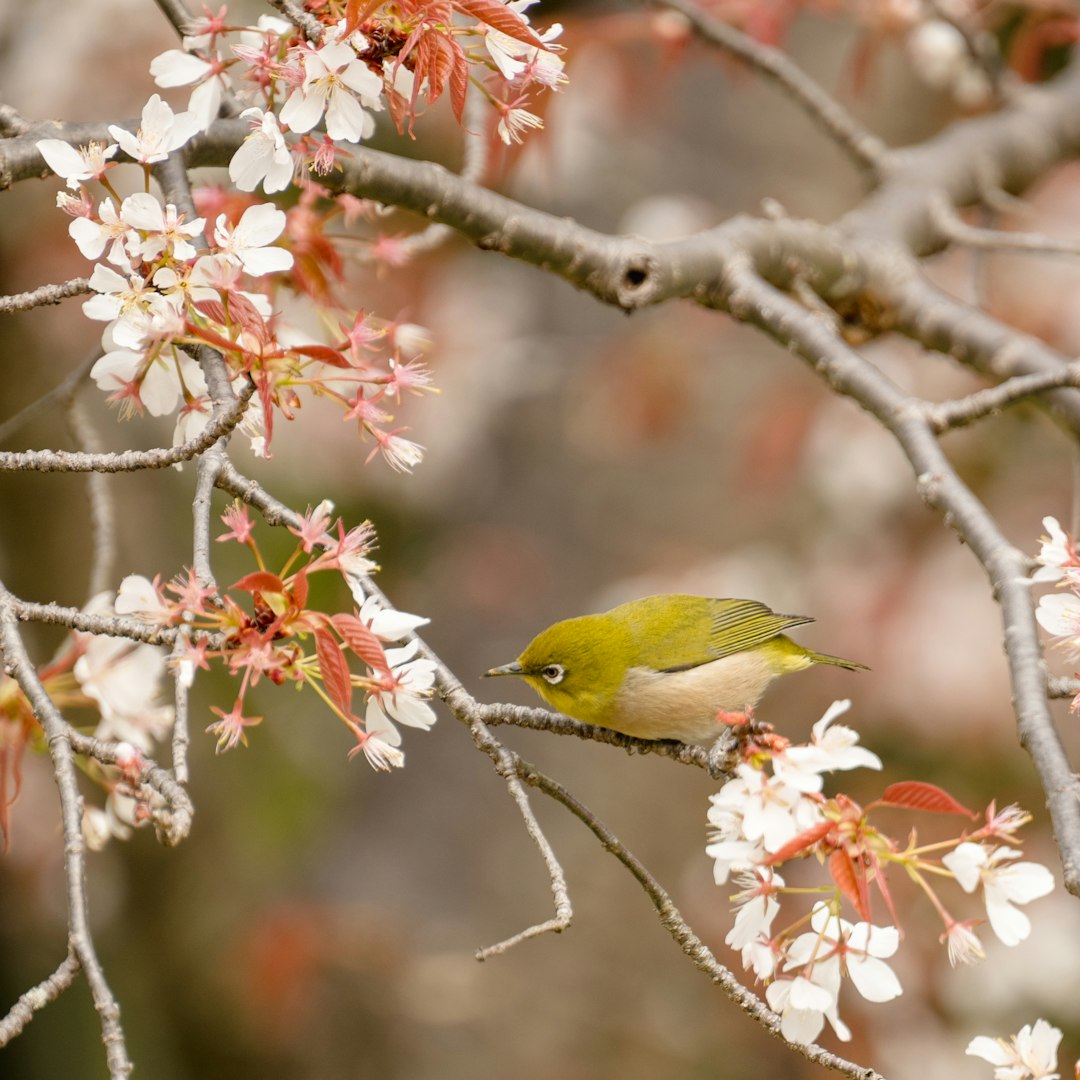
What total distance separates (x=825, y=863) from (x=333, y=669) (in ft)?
1.83

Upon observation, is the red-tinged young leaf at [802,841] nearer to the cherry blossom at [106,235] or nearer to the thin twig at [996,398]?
the thin twig at [996,398]

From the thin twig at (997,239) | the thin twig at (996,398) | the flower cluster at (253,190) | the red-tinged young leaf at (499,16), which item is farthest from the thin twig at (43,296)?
the thin twig at (997,239)

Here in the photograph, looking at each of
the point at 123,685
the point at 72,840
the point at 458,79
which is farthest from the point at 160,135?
the point at 123,685

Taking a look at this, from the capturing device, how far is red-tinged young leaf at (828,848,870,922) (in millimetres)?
1249

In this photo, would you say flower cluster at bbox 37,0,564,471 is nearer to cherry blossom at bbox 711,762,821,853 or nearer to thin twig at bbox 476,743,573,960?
thin twig at bbox 476,743,573,960

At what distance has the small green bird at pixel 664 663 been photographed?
2.33m

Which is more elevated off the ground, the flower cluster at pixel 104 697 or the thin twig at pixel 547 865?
the thin twig at pixel 547 865

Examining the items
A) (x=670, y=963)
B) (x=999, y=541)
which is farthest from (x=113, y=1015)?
(x=670, y=963)

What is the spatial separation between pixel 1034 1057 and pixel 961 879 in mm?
207

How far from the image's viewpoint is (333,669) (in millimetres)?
1285

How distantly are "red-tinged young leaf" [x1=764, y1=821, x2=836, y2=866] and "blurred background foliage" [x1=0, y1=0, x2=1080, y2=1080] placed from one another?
276 centimetres

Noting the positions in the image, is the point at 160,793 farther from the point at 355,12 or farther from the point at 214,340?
the point at 355,12

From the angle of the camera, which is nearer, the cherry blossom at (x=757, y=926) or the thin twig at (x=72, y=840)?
the thin twig at (x=72, y=840)

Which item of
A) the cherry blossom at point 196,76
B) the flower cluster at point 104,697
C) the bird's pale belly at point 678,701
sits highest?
the cherry blossom at point 196,76
